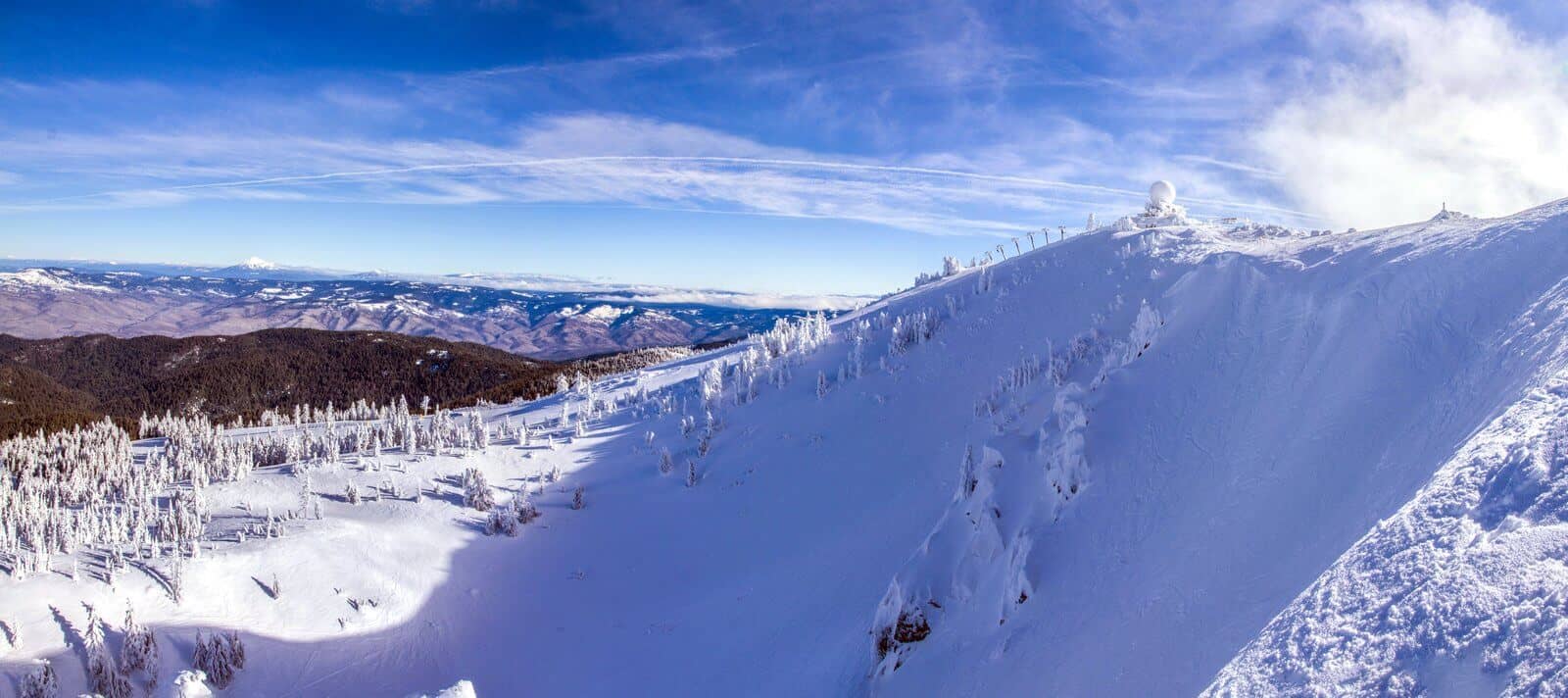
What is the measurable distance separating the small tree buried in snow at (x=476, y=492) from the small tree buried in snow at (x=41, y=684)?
75.6 ft

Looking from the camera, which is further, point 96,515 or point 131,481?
point 131,481

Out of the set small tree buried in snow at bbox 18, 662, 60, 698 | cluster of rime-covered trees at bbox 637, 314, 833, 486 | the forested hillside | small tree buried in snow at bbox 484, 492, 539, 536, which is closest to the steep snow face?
small tree buried in snow at bbox 18, 662, 60, 698

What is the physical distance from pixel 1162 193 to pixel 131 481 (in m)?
97.5

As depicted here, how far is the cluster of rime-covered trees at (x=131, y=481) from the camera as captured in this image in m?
36.1

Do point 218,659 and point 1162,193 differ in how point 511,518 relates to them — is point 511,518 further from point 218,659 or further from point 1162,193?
point 1162,193

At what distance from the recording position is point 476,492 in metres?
48.8

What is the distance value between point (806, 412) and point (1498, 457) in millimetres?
47774

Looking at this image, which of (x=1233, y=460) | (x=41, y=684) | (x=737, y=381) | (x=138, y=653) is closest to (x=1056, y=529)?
(x=1233, y=460)

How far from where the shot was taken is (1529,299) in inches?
554

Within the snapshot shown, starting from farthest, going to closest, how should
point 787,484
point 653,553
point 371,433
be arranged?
point 371,433
point 787,484
point 653,553

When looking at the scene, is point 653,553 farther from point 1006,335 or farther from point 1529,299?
point 1529,299

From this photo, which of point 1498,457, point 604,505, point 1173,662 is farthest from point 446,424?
point 1498,457

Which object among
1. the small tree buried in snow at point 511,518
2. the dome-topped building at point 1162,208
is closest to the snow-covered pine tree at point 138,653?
the small tree buried in snow at point 511,518

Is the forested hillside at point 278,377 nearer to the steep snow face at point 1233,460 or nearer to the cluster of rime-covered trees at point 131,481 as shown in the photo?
the cluster of rime-covered trees at point 131,481
